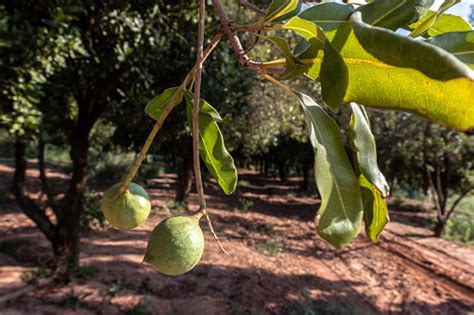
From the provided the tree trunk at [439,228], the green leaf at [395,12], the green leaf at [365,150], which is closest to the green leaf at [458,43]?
the green leaf at [395,12]

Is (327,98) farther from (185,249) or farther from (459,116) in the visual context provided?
(185,249)

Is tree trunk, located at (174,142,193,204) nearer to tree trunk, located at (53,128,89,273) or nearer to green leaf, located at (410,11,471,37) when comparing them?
tree trunk, located at (53,128,89,273)

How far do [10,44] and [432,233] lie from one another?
1168 cm

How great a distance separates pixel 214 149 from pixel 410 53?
19.1 inches

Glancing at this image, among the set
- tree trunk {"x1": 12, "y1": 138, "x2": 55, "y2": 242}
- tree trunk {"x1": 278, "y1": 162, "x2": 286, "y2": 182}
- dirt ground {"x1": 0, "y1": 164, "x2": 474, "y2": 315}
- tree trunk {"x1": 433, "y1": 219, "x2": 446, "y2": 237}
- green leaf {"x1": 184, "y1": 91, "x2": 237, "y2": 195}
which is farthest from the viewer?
tree trunk {"x1": 278, "y1": 162, "x2": 286, "y2": 182}

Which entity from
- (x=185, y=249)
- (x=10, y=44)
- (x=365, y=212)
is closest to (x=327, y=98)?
(x=365, y=212)

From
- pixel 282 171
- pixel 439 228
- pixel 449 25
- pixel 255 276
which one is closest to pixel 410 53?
pixel 449 25

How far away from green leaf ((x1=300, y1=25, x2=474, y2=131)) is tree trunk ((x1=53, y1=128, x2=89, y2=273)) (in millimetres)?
5068

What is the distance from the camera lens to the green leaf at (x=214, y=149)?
821 mm

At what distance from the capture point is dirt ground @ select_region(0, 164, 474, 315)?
5.41m

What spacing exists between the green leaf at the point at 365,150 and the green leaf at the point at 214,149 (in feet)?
0.93

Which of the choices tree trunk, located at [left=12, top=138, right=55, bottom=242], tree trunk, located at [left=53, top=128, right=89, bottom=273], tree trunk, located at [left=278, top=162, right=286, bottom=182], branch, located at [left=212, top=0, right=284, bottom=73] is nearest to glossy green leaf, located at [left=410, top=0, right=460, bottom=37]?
branch, located at [left=212, top=0, right=284, bottom=73]

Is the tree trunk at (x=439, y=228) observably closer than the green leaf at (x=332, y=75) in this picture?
No

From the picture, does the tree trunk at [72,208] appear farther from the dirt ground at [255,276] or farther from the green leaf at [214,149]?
the green leaf at [214,149]
